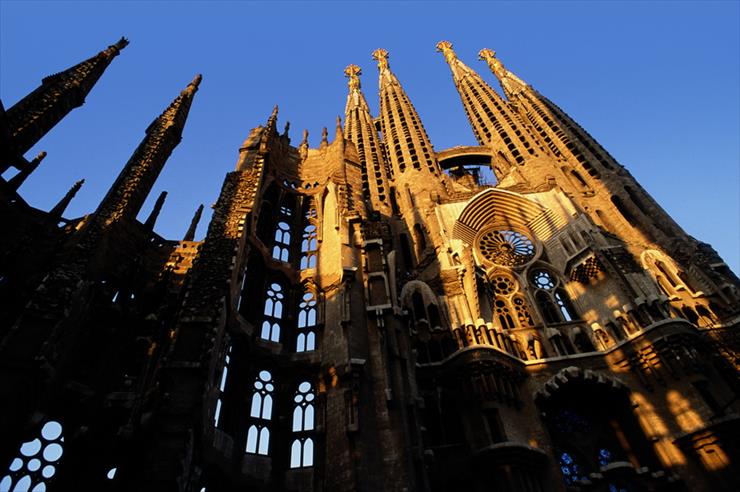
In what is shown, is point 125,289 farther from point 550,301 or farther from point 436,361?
point 550,301

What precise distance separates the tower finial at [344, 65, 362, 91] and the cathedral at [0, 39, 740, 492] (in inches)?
1202

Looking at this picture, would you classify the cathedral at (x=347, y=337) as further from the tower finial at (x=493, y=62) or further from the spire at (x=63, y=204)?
the tower finial at (x=493, y=62)

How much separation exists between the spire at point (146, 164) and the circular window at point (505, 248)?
649 inches

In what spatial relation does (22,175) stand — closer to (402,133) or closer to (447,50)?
(402,133)

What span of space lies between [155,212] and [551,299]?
1800cm

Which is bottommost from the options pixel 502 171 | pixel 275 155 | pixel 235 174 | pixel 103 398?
pixel 103 398

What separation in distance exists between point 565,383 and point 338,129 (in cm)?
1693

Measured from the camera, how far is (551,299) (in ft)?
78.4

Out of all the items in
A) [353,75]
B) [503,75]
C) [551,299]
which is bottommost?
[551,299]

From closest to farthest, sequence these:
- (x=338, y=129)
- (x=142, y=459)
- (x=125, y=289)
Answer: (x=142, y=459) → (x=125, y=289) → (x=338, y=129)

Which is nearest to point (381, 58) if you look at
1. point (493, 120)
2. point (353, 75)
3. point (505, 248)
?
point (353, 75)

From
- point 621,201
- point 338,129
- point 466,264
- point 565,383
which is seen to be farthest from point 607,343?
point 338,129

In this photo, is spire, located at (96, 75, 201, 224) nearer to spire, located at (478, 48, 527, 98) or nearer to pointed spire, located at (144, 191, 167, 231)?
pointed spire, located at (144, 191, 167, 231)

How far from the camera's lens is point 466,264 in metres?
23.1
